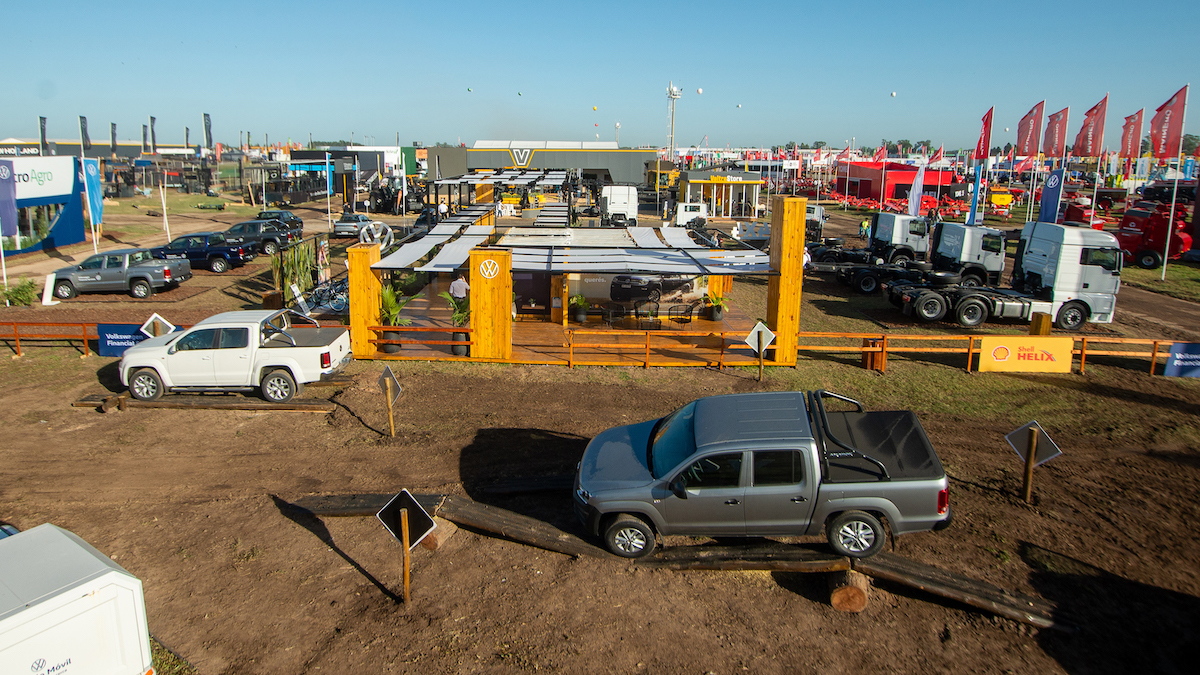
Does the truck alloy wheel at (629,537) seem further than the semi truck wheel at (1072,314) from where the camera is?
No

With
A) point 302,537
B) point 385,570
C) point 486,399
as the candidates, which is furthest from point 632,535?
point 486,399

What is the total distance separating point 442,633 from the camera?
6465 millimetres

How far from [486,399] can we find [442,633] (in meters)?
6.56

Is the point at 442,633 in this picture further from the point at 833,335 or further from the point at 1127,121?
the point at 1127,121

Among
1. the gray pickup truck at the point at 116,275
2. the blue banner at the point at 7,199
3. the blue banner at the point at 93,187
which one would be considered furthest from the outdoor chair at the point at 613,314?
the blue banner at the point at 93,187

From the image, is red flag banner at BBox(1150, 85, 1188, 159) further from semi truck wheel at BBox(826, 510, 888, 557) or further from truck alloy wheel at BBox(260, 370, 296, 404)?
truck alloy wheel at BBox(260, 370, 296, 404)

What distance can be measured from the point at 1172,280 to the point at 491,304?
90.0 feet

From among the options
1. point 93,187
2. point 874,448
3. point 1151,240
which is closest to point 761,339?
point 874,448

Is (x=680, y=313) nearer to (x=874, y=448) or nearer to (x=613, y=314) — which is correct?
(x=613, y=314)

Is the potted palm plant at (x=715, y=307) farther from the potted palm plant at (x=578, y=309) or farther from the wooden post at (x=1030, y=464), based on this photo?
the wooden post at (x=1030, y=464)

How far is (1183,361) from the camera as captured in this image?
47.6 ft

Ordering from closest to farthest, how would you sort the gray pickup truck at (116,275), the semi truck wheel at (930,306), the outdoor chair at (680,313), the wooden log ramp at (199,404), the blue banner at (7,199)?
the wooden log ramp at (199,404) → the semi truck wheel at (930,306) → the outdoor chair at (680,313) → the gray pickup truck at (116,275) → the blue banner at (7,199)

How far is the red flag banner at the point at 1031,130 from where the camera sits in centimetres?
3303

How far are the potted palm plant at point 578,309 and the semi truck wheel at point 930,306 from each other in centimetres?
917
